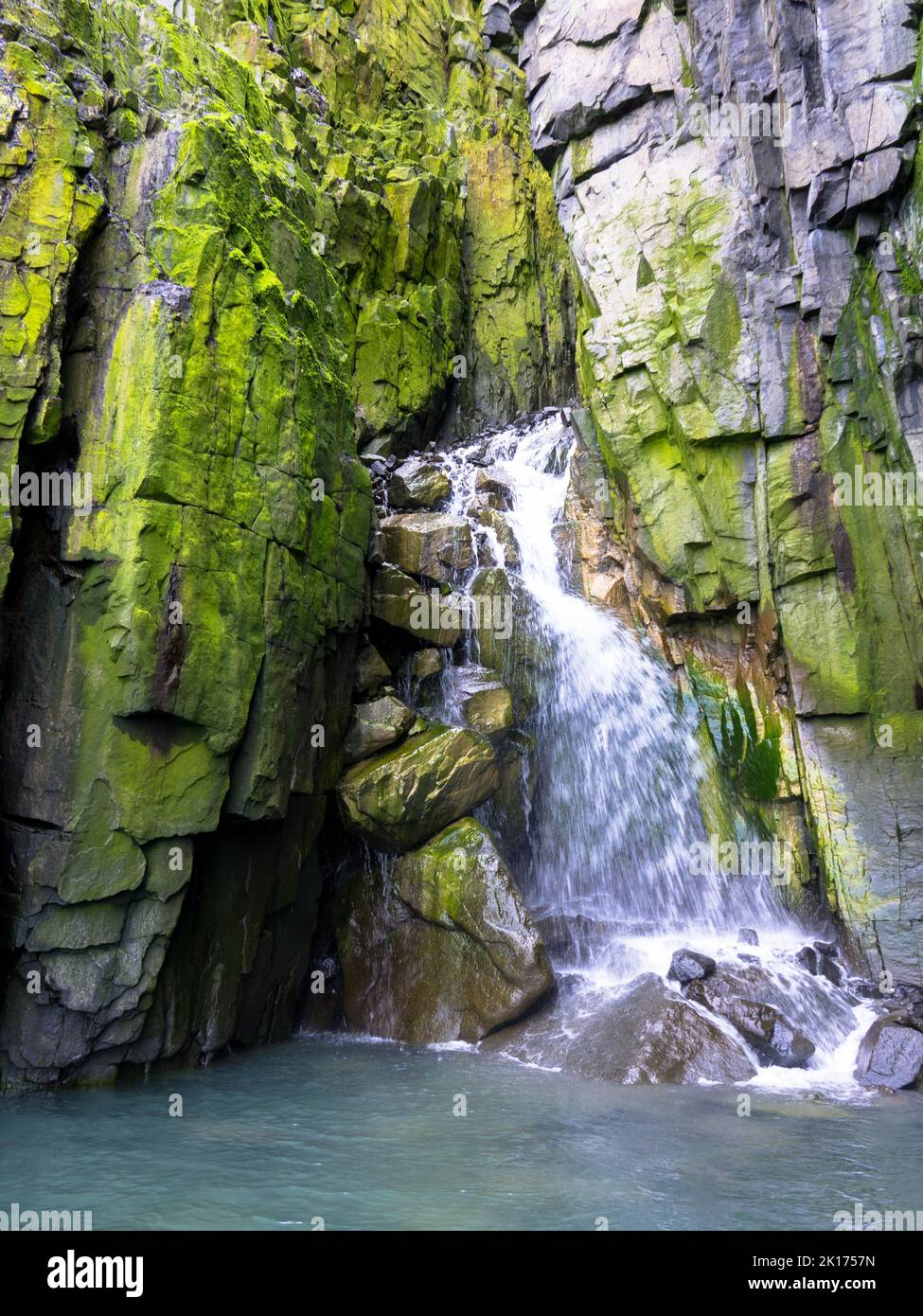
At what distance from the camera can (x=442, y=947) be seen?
43.0 feet

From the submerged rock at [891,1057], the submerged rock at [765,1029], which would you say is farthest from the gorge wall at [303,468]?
the submerged rock at [765,1029]

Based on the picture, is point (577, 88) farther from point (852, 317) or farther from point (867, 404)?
point (867, 404)

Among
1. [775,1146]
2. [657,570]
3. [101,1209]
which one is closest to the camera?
[101,1209]

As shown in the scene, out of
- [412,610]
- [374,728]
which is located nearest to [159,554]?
[374,728]

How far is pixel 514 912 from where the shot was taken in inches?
504

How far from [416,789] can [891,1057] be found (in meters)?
7.14

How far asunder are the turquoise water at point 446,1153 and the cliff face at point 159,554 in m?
1.53

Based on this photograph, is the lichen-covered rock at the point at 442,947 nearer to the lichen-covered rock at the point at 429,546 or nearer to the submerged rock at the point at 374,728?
the submerged rock at the point at 374,728

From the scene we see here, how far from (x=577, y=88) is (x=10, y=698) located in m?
15.7

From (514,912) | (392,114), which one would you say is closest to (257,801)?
(514,912)

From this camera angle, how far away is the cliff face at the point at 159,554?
10328mm

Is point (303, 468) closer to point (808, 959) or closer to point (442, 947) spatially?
point (442, 947)

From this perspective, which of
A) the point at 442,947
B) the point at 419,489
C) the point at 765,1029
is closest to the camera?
the point at 765,1029

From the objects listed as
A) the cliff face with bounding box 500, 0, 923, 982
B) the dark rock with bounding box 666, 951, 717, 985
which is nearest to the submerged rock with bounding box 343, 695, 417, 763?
the dark rock with bounding box 666, 951, 717, 985
